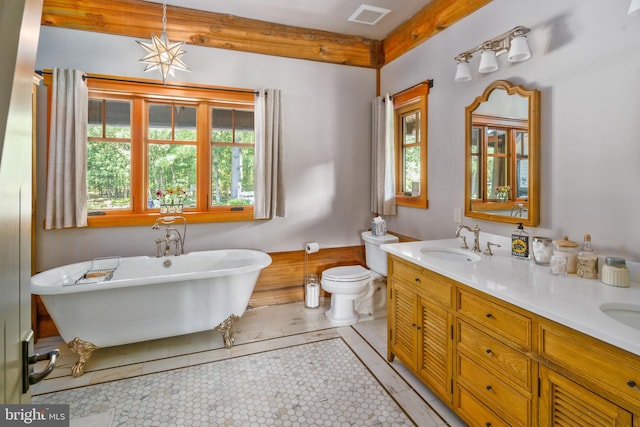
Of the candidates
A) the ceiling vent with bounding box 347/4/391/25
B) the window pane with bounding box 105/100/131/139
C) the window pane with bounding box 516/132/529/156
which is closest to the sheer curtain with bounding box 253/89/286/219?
the ceiling vent with bounding box 347/4/391/25

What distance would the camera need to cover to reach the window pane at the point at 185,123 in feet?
10.7

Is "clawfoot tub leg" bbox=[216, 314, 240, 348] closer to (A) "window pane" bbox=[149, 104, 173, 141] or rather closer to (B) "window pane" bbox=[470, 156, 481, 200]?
(A) "window pane" bbox=[149, 104, 173, 141]

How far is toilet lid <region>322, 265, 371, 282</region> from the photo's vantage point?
9.96 feet

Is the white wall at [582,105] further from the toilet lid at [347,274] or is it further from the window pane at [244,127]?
the window pane at [244,127]

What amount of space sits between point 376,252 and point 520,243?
5.01ft

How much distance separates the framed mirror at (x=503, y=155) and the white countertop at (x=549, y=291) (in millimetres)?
359

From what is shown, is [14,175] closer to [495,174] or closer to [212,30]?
[495,174]

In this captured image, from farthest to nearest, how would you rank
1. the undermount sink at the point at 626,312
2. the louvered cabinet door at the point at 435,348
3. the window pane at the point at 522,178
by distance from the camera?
the window pane at the point at 522,178
the louvered cabinet door at the point at 435,348
the undermount sink at the point at 626,312

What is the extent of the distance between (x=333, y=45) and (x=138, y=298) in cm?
307

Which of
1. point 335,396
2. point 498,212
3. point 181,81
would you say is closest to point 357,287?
point 335,396

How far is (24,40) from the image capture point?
0.59 metres

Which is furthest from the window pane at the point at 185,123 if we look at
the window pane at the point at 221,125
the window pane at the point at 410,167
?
the window pane at the point at 410,167

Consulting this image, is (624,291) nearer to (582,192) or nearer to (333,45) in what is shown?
(582,192)

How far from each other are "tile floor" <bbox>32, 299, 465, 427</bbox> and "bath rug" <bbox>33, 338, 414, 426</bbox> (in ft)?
0.26
